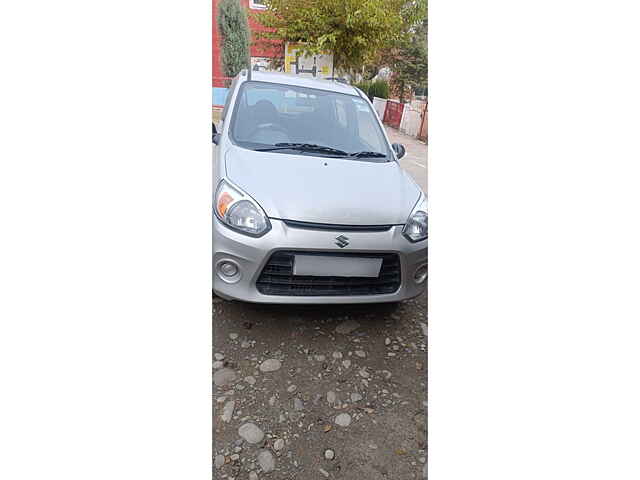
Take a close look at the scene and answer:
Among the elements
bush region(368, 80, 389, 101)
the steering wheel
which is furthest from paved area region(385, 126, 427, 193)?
the steering wheel

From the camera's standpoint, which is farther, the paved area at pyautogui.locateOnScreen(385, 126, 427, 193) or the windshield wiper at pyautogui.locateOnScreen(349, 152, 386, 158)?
the windshield wiper at pyautogui.locateOnScreen(349, 152, 386, 158)

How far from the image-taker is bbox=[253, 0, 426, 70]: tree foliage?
1.36 meters

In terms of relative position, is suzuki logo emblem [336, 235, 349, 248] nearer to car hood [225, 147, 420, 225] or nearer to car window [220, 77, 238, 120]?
car hood [225, 147, 420, 225]

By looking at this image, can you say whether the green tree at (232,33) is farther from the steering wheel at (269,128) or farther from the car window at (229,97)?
the steering wheel at (269,128)

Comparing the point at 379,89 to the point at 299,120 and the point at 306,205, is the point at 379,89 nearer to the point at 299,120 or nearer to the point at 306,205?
the point at 299,120

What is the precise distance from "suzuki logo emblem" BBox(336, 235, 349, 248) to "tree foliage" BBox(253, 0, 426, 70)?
63cm

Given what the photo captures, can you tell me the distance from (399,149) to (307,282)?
2.16 ft

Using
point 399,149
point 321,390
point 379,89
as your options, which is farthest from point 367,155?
point 321,390

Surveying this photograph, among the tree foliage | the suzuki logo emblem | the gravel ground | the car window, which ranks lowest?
the gravel ground

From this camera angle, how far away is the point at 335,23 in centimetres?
137

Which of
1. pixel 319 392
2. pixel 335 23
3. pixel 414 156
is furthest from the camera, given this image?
pixel 414 156

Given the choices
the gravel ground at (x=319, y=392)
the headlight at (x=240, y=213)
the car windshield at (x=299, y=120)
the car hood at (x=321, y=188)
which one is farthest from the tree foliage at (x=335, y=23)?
the gravel ground at (x=319, y=392)

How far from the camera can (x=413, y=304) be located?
57.6 inches

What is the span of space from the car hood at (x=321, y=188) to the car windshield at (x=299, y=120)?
0.06 metres
